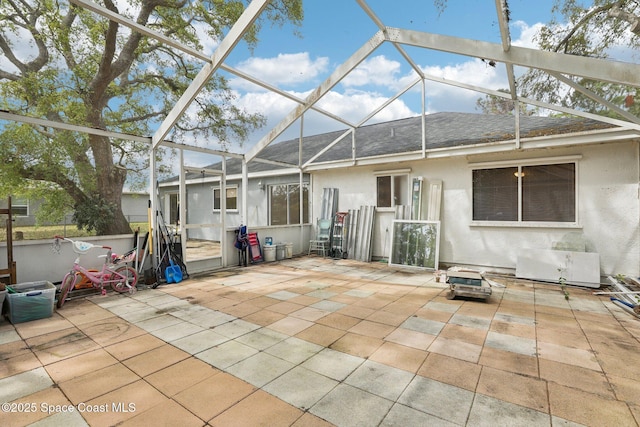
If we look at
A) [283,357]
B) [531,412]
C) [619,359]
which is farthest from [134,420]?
[619,359]

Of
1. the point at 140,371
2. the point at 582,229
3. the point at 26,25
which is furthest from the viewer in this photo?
the point at 26,25

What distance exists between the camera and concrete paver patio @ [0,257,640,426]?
6.04 ft

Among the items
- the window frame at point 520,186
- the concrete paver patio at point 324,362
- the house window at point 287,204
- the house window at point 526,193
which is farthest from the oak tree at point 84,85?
the house window at point 526,193

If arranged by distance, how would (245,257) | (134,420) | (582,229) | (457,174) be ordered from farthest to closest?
(245,257) < (457,174) < (582,229) < (134,420)

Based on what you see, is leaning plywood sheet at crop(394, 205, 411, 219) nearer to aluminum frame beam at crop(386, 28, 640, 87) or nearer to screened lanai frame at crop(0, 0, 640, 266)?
screened lanai frame at crop(0, 0, 640, 266)

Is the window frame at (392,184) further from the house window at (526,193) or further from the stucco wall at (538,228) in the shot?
the house window at (526,193)

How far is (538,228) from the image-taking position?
567 centimetres

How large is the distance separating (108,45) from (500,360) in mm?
10364

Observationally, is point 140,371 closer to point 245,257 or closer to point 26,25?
point 245,257

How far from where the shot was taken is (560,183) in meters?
5.51

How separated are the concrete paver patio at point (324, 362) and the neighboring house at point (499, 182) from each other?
172 centimetres

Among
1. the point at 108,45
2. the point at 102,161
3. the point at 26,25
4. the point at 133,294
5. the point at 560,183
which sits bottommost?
the point at 133,294

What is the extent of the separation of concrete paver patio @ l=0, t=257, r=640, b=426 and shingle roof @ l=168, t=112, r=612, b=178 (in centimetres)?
333

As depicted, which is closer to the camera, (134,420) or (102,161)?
(134,420)
